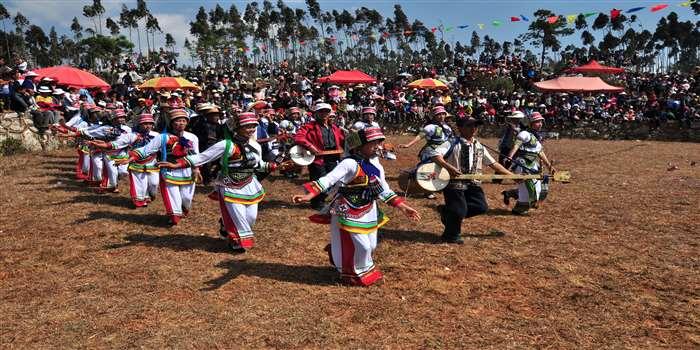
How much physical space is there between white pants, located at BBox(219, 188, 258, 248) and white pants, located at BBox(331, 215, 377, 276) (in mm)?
1565

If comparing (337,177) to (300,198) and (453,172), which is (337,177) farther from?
(453,172)

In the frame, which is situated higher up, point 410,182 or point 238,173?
point 238,173

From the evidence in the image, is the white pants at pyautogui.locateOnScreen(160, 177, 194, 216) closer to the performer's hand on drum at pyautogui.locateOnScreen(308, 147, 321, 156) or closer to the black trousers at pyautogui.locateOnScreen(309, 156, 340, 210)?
the performer's hand on drum at pyautogui.locateOnScreen(308, 147, 321, 156)

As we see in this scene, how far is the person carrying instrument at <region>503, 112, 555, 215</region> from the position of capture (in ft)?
29.7

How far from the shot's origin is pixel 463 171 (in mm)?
7324

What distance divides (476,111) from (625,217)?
19.0 metres

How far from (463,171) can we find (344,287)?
2678mm

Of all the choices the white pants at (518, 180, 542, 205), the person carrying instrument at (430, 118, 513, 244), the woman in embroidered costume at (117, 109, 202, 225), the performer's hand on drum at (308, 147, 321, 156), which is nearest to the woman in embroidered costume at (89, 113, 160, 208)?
the woman in embroidered costume at (117, 109, 202, 225)

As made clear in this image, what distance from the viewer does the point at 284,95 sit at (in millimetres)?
23281

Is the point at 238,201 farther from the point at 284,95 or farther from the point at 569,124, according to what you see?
the point at 569,124

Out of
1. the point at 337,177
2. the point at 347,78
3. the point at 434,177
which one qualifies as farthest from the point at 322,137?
the point at 347,78

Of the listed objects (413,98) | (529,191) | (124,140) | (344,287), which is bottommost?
(344,287)

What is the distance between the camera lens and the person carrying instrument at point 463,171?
722 centimetres

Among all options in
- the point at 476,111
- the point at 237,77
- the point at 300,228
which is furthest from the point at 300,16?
the point at 300,228
